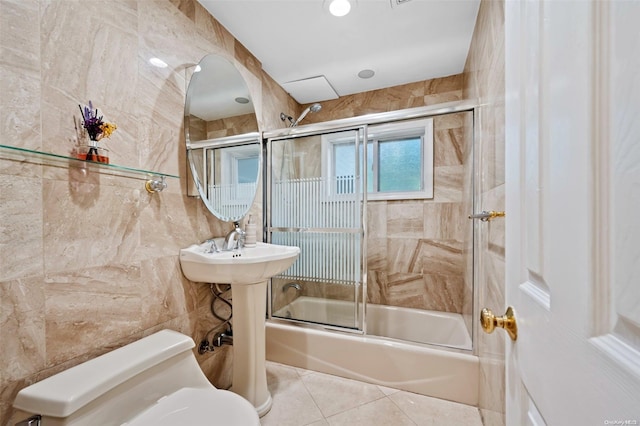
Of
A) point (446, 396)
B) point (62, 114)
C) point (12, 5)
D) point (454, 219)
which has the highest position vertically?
point (12, 5)

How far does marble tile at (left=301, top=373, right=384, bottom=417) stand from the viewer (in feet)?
4.86

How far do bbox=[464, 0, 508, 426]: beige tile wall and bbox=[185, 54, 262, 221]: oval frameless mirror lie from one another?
147 centimetres

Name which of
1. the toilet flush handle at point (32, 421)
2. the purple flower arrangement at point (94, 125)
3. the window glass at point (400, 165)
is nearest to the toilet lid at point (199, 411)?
the toilet flush handle at point (32, 421)

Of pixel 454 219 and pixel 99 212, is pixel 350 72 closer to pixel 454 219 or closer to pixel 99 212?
pixel 454 219

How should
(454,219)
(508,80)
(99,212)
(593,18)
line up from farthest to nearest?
(454,219)
(99,212)
(508,80)
(593,18)

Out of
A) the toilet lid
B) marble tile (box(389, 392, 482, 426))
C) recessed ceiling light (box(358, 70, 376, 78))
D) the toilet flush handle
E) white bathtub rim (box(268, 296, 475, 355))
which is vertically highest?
recessed ceiling light (box(358, 70, 376, 78))

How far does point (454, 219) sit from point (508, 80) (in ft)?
5.75

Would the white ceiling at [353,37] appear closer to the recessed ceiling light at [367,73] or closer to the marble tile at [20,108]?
the recessed ceiling light at [367,73]

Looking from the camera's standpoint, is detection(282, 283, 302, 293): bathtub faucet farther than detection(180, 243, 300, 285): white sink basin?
Yes

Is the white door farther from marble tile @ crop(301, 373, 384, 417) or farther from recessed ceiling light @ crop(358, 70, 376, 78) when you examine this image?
recessed ceiling light @ crop(358, 70, 376, 78)

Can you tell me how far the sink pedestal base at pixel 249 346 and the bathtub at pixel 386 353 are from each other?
434mm

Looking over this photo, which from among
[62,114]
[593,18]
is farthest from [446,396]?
[62,114]

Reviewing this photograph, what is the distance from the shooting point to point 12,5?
0.81 meters

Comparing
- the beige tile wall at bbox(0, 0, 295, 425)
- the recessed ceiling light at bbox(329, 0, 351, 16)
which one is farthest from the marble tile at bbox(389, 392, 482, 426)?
the recessed ceiling light at bbox(329, 0, 351, 16)
